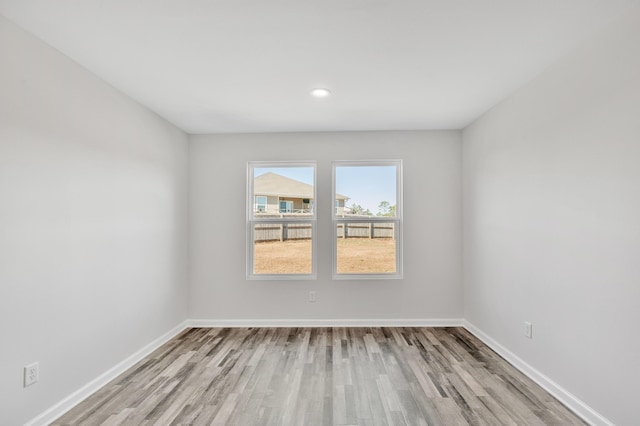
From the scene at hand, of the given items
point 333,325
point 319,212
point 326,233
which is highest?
point 319,212

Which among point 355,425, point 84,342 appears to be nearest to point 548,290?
point 355,425

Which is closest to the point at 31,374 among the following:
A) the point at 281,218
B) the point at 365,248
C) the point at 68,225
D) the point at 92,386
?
the point at 92,386

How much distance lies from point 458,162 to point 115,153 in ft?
12.3

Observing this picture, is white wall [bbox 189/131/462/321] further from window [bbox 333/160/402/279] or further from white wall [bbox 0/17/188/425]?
white wall [bbox 0/17/188/425]

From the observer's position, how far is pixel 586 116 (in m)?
2.17

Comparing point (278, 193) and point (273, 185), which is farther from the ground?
point (273, 185)

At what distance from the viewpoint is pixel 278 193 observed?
436cm

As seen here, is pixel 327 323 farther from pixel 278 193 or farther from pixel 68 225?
pixel 68 225

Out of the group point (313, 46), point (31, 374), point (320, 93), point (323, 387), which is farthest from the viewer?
point (320, 93)

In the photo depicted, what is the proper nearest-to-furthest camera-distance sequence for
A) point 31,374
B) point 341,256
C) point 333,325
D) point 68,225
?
1. point 31,374
2. point 68,225
3. point 333,325
4. point 341,256

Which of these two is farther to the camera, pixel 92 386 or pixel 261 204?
pixel 261 204

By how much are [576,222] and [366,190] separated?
2359 millimetres

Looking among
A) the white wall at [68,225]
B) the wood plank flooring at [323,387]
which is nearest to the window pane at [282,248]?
the wood plank flooring at [323,387]

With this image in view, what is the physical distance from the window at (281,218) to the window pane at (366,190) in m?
0.36
